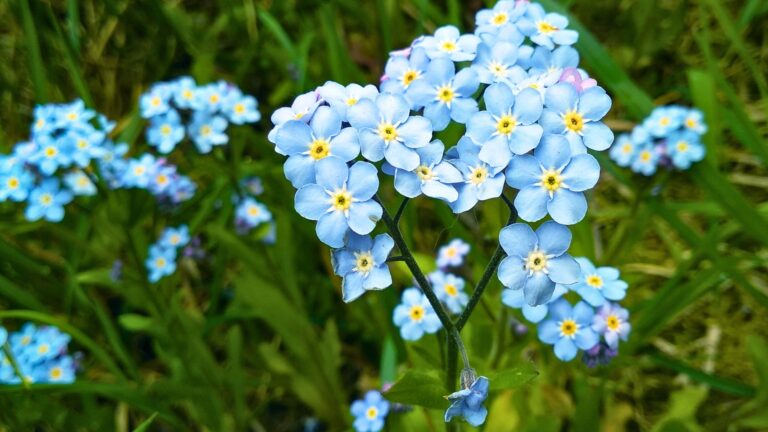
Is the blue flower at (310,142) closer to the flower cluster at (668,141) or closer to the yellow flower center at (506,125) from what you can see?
Result: the yellow flower center at (506,125)

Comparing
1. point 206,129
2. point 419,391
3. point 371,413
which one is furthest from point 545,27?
point 206,129

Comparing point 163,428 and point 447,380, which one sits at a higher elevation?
point 447,380

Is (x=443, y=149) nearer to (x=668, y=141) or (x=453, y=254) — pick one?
(x=453, y=254)

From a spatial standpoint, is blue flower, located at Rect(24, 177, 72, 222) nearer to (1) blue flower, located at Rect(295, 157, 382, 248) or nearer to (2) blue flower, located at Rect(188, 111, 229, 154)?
(2) blue flower, located at Rect(188, 111, 229, 154)

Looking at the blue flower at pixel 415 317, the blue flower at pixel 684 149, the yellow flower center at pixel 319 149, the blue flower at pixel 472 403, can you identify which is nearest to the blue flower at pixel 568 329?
the blue flower at pixel 415 317

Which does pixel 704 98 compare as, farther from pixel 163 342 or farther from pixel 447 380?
pixel 163 342

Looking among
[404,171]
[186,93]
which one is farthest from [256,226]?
[404,171]
